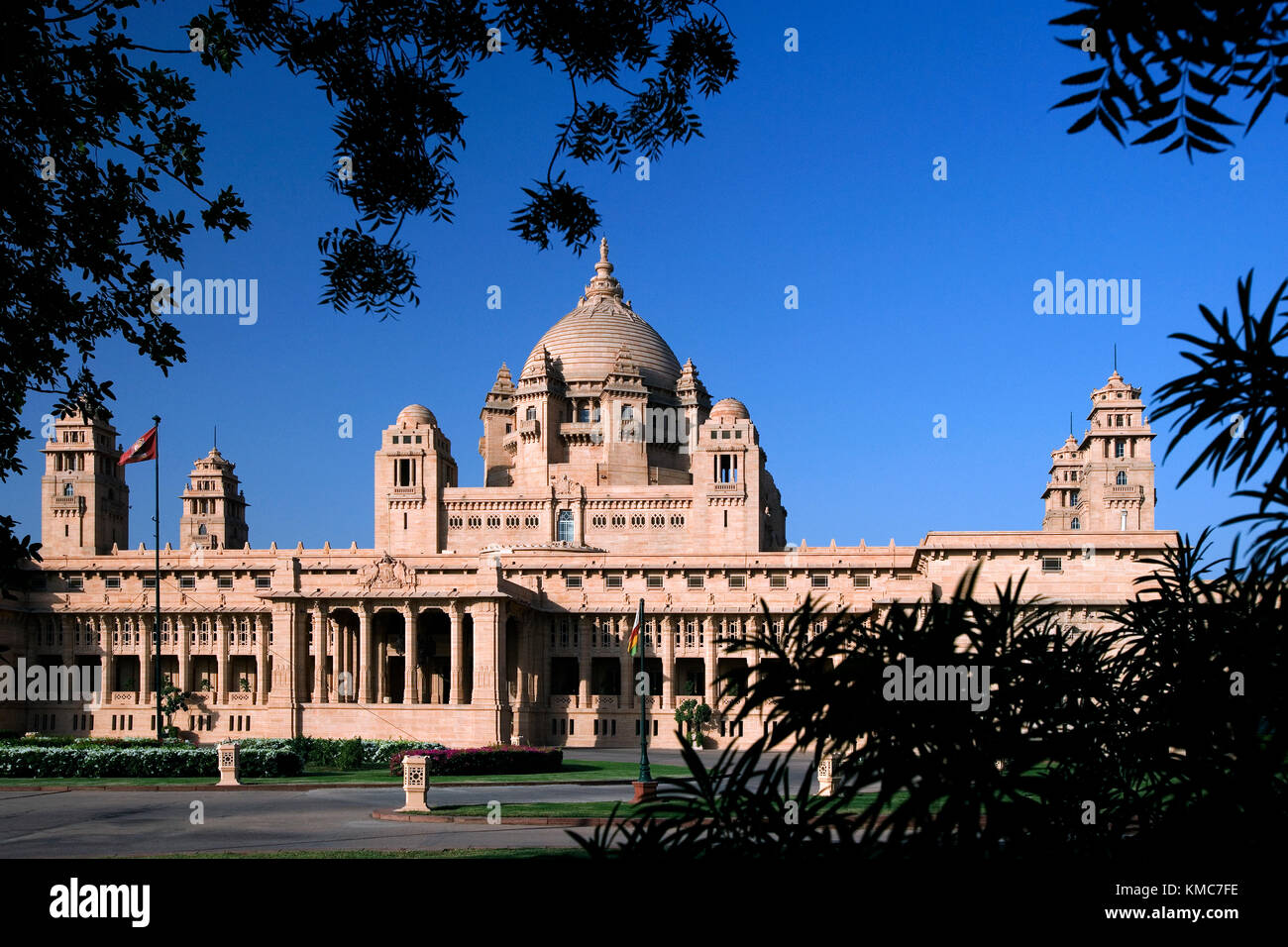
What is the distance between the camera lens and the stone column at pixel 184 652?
76.8 metres

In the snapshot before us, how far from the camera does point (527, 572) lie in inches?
3083

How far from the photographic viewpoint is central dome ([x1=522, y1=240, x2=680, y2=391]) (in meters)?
109

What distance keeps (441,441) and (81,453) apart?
30002mm

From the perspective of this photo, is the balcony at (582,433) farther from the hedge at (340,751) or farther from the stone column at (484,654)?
the hedge at (340,751)

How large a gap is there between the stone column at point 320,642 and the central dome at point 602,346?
1808 inches

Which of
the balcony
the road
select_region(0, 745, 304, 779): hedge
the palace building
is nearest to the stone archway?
the palace building

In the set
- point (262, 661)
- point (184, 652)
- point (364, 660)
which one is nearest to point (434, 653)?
point (364, 660)

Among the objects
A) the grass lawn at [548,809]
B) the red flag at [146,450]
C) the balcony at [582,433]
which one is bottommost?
the grass lawn at [548,809]

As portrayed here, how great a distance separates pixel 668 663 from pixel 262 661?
2381cm

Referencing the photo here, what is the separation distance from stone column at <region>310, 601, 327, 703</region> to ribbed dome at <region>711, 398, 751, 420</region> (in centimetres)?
4152

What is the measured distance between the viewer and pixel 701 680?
77375 millimetres

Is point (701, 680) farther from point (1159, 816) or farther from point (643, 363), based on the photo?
point (1159, 816)

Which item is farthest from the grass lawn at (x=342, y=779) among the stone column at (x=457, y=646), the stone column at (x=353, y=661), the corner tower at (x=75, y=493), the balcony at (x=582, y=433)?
the corner tower at (x=75, y=493)

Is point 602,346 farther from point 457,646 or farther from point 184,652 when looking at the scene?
point 457,646
